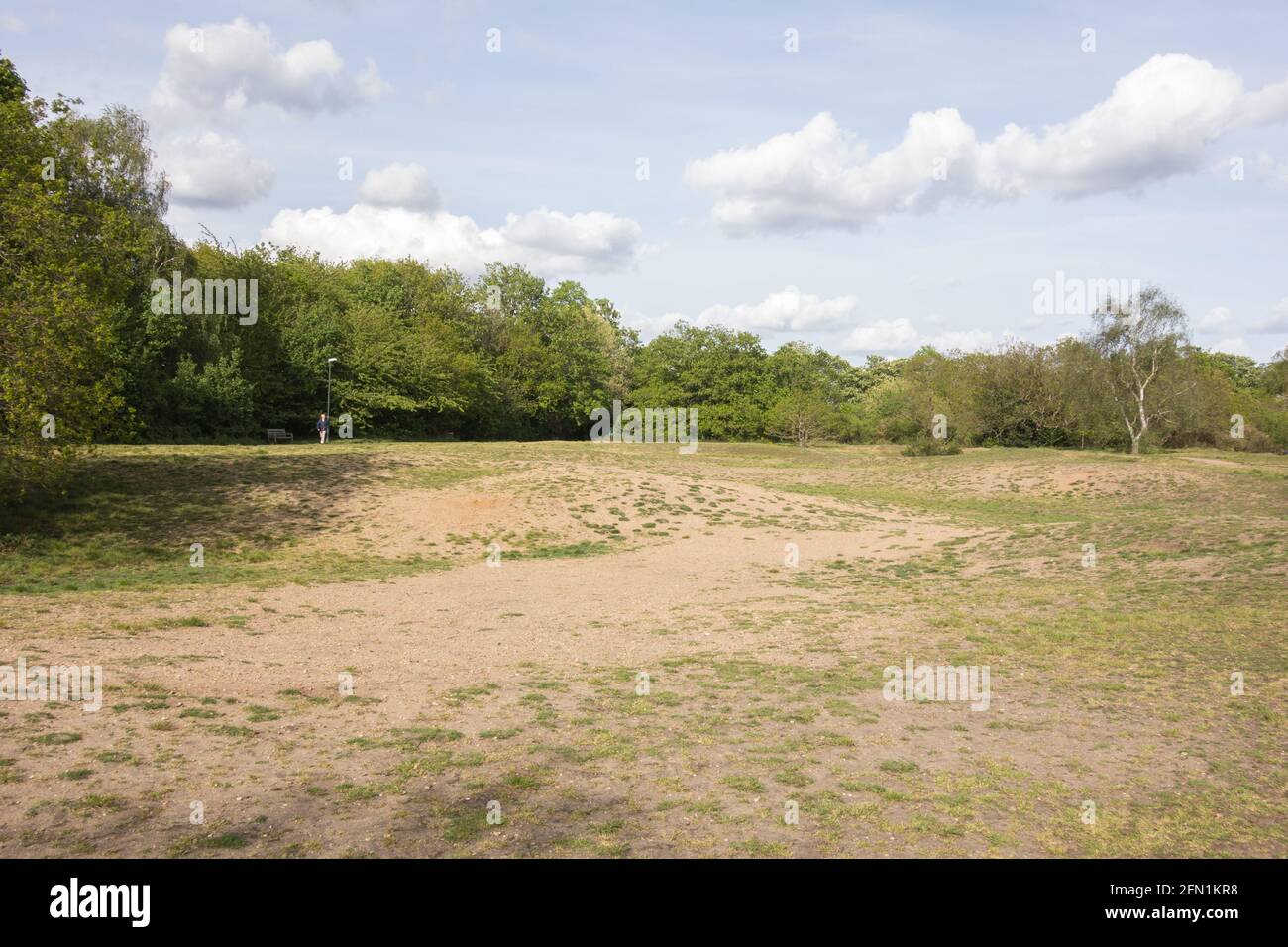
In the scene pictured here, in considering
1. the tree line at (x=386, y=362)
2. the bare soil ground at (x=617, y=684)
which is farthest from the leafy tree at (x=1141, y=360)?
the bare soil ground at (x=617, y=684)

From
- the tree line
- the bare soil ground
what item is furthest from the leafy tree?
the bare soil ground

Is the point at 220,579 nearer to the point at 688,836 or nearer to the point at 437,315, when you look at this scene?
the point at 688,836

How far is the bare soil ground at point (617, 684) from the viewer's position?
675 centimetres

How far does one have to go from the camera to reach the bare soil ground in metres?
6.75

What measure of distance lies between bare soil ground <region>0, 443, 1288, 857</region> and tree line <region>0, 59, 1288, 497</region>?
5.62m

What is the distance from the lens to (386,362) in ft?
209

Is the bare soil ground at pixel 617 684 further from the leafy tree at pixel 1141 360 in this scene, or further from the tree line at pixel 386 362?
the leafy tree at pixel 1141 360

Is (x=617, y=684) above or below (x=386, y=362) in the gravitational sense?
→ below

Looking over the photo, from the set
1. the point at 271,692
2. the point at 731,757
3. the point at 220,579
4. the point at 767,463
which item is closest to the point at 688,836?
the point at 731,757

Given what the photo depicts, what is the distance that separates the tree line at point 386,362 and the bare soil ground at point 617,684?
18.4ft

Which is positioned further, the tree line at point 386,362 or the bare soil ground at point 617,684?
the tree line at point 386,362

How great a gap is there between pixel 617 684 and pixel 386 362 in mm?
56622
